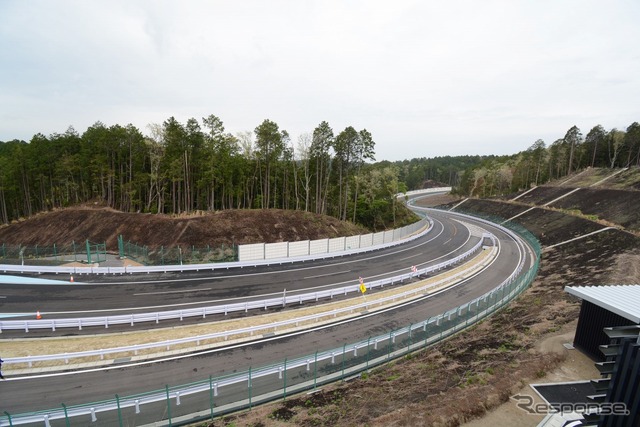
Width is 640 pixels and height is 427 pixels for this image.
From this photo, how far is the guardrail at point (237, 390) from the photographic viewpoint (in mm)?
11445

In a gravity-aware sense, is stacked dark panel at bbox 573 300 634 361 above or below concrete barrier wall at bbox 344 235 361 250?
above

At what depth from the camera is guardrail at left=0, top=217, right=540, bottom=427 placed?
1145cm

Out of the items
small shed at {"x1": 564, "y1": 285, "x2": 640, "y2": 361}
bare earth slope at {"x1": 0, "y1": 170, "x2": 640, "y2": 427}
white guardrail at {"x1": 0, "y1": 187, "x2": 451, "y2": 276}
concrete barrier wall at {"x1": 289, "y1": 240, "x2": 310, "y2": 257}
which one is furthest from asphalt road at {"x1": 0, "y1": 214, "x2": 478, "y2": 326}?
small shed at {"x1": 564, "y1": 285, "x2": 640, "y2": 361}

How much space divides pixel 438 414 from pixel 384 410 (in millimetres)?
2047

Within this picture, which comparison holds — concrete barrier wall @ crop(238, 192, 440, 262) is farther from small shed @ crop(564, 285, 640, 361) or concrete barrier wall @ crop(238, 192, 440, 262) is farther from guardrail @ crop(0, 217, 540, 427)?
small shed @ crop(564, 285, 640, 361)

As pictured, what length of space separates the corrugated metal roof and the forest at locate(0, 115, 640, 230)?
129 feet

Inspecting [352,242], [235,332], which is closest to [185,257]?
[235,332]

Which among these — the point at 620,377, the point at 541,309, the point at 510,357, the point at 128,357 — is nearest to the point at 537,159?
the point at 541,309

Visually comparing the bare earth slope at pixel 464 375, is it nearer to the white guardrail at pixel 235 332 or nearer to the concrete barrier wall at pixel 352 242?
the white guardrail at pixel 235 332

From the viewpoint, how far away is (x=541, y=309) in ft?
70.0

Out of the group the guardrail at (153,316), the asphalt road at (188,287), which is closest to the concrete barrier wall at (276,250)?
the asphalt road at (188,287)

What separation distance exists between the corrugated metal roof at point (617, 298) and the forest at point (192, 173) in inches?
1547

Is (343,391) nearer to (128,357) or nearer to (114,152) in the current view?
(128,357)

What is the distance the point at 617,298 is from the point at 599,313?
1.22 m
